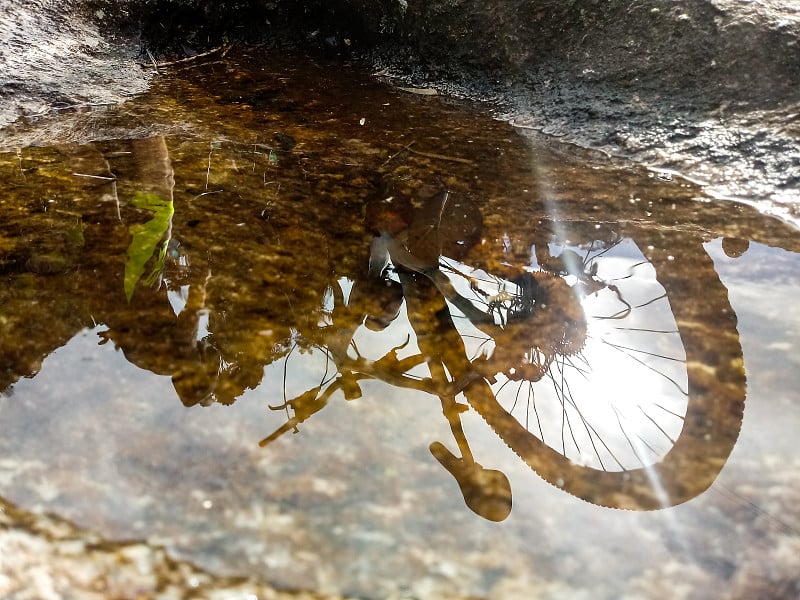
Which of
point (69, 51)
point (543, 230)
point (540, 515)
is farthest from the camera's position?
point (69, 51)

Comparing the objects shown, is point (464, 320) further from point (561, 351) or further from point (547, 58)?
point (547, 58)

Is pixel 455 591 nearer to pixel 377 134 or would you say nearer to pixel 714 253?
pixel 714 253

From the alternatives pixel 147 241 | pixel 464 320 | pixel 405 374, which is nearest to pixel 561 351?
pixel 464 320

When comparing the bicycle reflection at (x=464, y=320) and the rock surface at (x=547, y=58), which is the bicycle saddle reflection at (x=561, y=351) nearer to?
the bicycle reflection at (x=464, y=320)

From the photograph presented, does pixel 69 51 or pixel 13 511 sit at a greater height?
pixel 69 51

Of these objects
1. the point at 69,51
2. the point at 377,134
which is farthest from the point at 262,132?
the point at 69,51

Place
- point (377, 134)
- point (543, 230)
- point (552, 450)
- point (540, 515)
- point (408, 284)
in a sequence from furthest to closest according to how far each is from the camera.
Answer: point (377, 134) → point (543, 230) → point (408, 284) → point (552, 450) → point (540, 515)

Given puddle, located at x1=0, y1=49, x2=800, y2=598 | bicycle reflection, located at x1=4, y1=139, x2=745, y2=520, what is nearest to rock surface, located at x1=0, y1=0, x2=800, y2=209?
puddle, located at x1=0, y1=49, x2=800, y2=598
